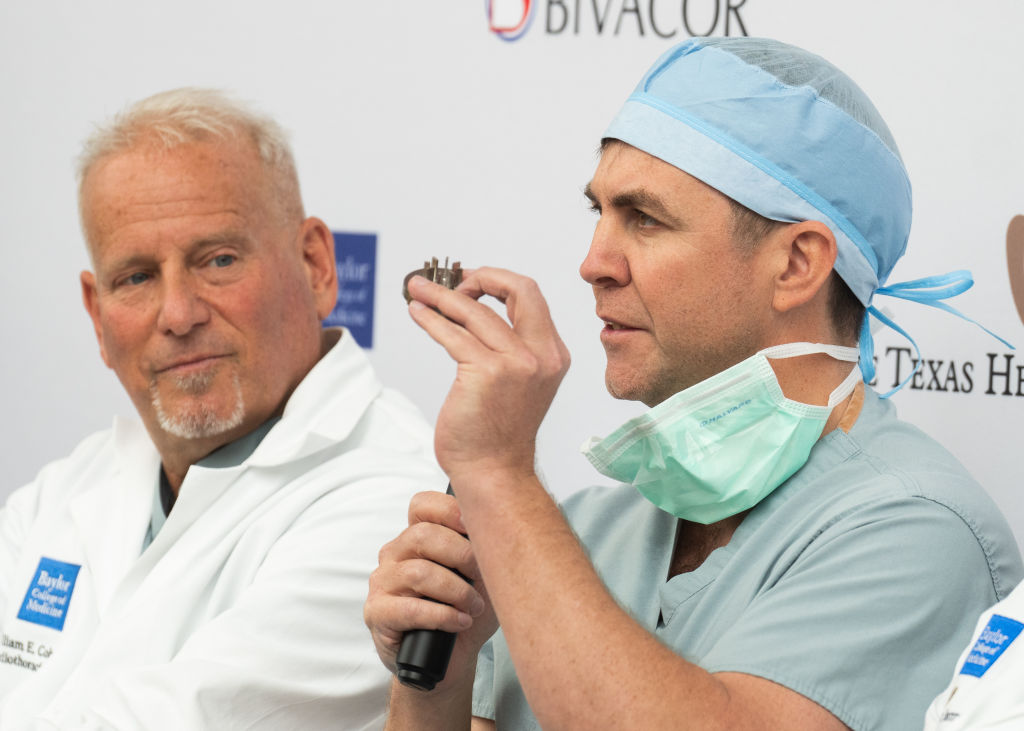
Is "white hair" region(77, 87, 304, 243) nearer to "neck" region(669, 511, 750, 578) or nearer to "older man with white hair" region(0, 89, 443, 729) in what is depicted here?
"older man with white hair" region(0, 89, 443, 729)

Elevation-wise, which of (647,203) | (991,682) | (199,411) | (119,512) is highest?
(647,203)

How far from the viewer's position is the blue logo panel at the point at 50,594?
1.75 m

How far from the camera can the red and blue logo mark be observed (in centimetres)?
201

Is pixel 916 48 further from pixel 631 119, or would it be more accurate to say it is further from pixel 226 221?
pixel 226 221

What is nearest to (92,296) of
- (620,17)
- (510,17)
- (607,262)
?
(510,17)

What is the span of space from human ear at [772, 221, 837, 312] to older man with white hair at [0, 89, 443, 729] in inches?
24.9

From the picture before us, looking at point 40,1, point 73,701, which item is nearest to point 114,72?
point 40,1

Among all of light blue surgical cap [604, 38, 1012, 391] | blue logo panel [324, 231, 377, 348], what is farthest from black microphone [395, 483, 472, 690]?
blue logo panel [324, 231, 377, 348]

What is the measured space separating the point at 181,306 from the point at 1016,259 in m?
1.13

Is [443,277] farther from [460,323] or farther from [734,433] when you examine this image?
[734,433]

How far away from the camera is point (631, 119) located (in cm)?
123

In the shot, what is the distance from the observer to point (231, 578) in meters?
1.58

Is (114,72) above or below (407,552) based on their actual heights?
above

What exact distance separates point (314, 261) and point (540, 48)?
0.52 metres
